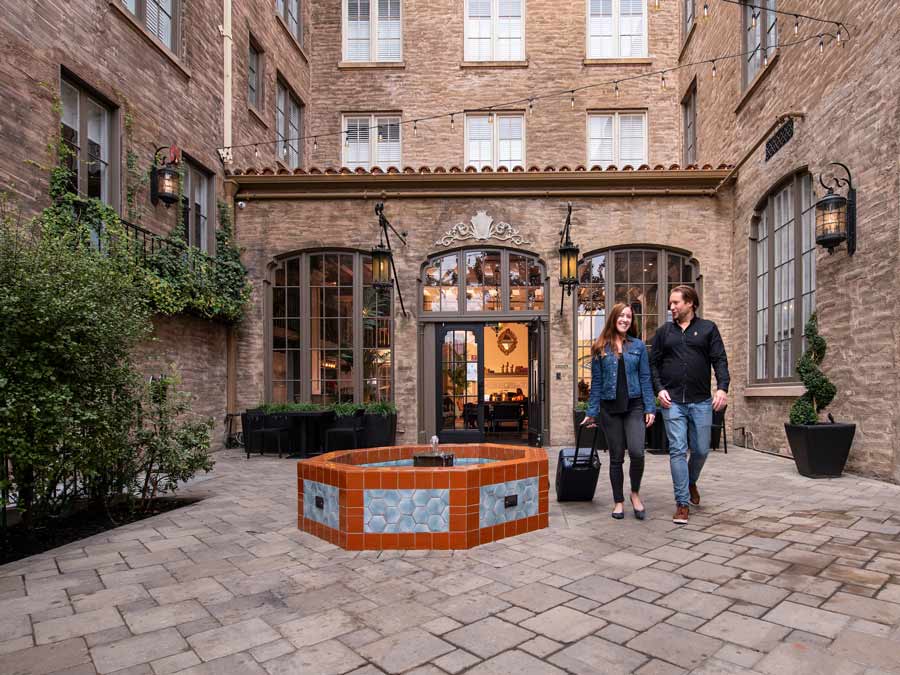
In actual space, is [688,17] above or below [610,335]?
above

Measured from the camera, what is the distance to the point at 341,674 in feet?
7.64

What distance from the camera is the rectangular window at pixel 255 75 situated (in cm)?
1186

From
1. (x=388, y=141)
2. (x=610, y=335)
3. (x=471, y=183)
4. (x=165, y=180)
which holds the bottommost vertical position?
(x=610, y=335)

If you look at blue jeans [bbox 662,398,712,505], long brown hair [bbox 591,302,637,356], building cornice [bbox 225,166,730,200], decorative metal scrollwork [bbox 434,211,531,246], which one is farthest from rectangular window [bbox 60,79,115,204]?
blue jeans [bbox 662,398,712,505]

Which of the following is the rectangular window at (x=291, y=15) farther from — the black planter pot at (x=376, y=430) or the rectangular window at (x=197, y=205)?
the black planter pot at (x=376, y=430)

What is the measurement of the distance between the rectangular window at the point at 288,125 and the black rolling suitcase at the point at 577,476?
10.7 metres

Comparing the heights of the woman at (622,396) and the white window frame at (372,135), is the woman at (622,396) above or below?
below

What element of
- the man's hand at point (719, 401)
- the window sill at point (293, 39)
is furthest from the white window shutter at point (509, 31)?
the man's hand at point (719, 401)

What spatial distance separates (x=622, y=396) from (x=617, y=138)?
1127 centimetres

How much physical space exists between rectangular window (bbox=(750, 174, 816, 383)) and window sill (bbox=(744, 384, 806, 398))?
0.46ft

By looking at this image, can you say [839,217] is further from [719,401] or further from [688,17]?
[688,17]

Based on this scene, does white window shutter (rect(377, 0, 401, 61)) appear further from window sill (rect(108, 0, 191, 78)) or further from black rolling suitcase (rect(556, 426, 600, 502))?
black rolling suitcase (rect(556, 426, 600, 502))

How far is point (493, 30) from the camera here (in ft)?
47.1

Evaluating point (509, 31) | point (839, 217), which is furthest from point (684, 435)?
point (509, 31)
